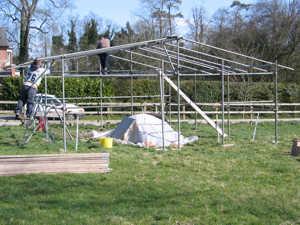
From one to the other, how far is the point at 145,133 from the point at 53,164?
4.21 metres

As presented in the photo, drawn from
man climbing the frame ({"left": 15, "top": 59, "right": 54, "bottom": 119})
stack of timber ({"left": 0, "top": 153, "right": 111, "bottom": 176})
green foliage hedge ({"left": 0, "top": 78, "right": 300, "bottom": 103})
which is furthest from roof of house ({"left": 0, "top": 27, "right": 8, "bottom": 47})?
stack of timber ({"left": 0, "top": 153, "right": 111, "bottom": 176})

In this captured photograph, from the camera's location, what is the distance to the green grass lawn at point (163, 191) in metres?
4.50

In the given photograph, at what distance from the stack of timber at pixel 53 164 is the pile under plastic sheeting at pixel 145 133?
137 inches

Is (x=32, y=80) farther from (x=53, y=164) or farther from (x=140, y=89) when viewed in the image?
(x=140, y=89)

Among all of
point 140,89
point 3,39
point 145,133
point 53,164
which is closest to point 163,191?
point 53,164

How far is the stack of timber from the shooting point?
6.35m

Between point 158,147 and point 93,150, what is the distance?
1952 mm

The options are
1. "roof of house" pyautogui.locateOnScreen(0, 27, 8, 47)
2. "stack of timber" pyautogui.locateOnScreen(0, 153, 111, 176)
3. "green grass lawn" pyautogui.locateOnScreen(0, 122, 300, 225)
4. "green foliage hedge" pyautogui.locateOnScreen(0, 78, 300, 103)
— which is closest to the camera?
"green grass lawn" pyautogui.locateOnScreen(0, 122, 300, 225)

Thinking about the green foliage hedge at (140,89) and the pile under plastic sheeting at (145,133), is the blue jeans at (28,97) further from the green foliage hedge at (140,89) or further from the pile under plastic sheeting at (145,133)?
the green foliage hedge at (140,89)

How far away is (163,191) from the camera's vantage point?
558cm

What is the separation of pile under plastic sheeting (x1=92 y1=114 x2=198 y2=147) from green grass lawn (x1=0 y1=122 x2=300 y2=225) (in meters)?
1.49

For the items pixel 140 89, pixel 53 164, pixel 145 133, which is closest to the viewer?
pixel 53 164

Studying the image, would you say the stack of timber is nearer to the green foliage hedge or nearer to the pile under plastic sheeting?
the pile under plastic sheeting

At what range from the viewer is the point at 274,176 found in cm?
658
